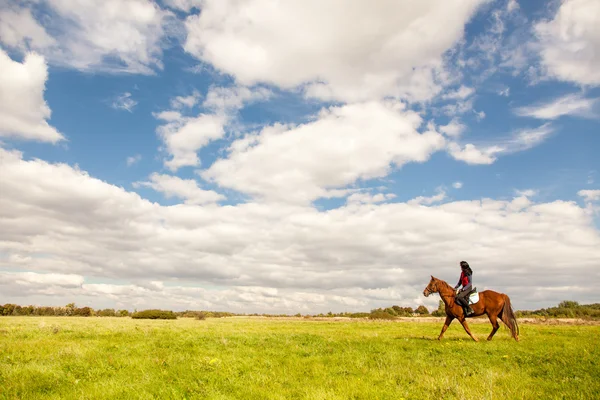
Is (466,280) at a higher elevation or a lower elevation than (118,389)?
higher

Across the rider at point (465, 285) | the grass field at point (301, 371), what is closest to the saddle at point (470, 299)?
the rider at point (465, 285)

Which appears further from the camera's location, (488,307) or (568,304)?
(568,304)

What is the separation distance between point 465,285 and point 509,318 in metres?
2.91

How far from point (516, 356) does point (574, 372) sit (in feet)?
9.89

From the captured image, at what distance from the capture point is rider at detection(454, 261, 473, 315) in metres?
20.9

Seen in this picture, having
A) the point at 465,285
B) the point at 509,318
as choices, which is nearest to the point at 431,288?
the point at 465,285

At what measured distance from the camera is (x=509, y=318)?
20.6m

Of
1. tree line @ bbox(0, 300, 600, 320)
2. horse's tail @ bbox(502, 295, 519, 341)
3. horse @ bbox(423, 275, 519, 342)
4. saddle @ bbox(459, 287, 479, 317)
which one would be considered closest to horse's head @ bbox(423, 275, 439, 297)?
horse @ bbox(423, 275, 519, 342)

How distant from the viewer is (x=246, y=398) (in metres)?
9.05

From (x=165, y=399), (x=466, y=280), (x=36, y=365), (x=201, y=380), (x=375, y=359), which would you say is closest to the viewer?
(x=165, y=399)

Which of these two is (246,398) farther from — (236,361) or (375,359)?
(375,359)

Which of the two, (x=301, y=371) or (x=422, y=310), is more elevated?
(x=301, y=371)

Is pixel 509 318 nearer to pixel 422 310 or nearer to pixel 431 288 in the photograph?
pixel 431 288

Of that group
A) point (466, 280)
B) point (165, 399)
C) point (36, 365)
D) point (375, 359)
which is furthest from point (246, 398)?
point (466, 280)
